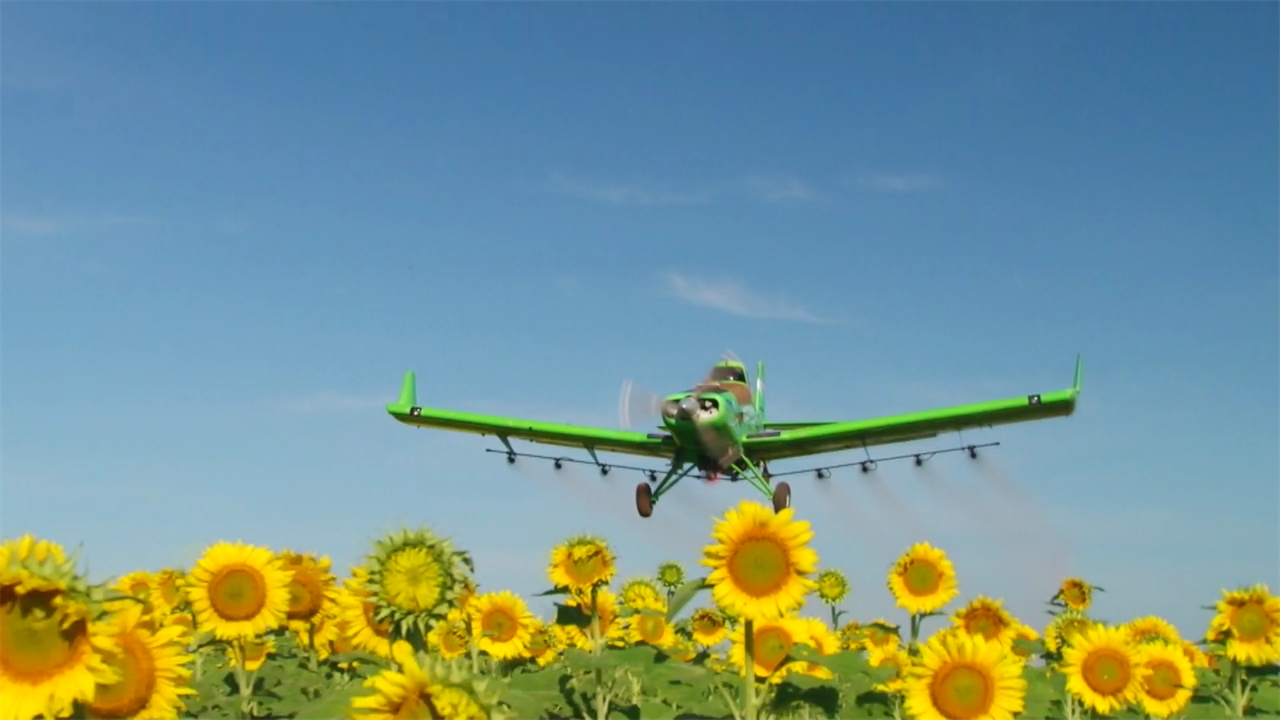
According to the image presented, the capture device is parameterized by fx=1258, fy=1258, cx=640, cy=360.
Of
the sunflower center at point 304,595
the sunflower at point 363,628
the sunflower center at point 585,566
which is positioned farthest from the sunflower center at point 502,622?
the sunflower at point 363,628

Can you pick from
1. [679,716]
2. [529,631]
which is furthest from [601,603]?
[679,716]

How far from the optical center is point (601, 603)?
35.6ft

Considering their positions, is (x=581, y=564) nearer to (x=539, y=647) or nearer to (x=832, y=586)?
(x=539, y=647)

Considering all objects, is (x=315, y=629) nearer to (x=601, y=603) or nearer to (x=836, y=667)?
(x=601, y=603)

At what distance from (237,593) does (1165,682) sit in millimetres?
6921

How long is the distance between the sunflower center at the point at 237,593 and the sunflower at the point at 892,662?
171 inches

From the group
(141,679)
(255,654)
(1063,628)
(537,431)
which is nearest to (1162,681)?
(1063,628)

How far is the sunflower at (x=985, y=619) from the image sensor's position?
11938 millimetres

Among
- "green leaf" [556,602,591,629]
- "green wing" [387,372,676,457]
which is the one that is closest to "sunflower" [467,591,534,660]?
"green leaf" [556,602,591,629]

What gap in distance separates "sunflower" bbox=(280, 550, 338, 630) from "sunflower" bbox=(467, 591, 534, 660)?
7.83 feet

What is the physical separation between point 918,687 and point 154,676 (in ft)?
15.1

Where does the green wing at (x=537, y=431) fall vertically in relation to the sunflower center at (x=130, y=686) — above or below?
above

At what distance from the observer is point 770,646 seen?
9.51 metres

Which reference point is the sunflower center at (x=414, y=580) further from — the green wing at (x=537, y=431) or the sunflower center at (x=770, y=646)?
the green wing at (x=537, y=431)
